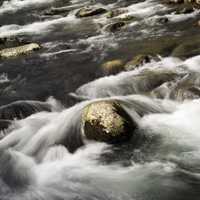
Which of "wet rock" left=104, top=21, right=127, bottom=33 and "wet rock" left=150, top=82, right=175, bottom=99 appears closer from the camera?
"wet rock" left=150, top=82, right=175, bottom=99

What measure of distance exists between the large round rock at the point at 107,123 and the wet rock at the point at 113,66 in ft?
10.1

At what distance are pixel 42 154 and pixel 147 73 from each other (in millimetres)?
3318

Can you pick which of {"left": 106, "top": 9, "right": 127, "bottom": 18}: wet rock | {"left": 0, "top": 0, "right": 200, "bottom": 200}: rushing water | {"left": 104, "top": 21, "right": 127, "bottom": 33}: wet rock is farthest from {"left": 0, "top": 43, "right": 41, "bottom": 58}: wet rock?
{"left": 106, "top": 9, "right": 127, "bottom": 18}: wet rock

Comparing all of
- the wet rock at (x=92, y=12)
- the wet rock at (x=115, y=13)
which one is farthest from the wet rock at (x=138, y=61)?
the wet rock at (x=92, y=12)

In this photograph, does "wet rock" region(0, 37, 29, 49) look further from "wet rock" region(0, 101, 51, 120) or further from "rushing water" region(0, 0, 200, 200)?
"wet rock" region(0, 101, 51, 120)

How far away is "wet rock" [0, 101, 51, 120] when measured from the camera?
29.6 ft

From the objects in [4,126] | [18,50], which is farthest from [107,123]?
[18,50]

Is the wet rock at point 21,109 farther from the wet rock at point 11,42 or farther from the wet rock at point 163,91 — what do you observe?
the wet rock at point 11,42

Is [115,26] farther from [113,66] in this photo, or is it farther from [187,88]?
Result: [187,88]

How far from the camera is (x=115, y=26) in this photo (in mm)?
14227

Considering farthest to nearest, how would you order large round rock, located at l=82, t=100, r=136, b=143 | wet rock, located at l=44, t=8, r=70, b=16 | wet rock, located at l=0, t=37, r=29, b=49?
1. wet rock, located at l=44, t=8, r=70, b=16
2. wet rock, located at l=0, t=37, r=29, b=49
3. large round rock, located at l=82, t=100, r=136, b=143

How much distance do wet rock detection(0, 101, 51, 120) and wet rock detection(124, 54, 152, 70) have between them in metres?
2.21

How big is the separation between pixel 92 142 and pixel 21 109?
104 inches

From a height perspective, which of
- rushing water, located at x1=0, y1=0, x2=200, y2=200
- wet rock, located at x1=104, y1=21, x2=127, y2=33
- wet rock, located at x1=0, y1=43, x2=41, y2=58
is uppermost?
wet rock, located at x1=0, y1=43, x2=41, y2=58
